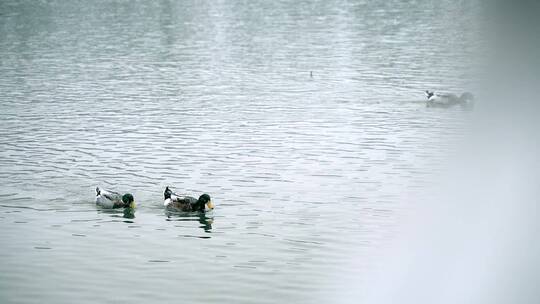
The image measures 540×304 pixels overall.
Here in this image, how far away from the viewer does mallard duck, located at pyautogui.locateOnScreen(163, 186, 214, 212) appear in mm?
23500

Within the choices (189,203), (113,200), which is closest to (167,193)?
(189,203)

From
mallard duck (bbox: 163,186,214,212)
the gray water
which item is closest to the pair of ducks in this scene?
mallard duck (bbox: 163,186,214,212)

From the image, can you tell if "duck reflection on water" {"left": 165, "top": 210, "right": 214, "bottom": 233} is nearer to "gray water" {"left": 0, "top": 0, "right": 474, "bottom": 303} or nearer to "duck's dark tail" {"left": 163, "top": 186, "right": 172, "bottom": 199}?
"gray water" {"left": 0, "top": 0, "right": 474, "bottom": 303}

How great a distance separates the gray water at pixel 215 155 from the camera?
1878 centimetres

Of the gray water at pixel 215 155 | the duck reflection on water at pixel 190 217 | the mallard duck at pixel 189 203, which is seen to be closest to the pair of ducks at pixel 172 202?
the mallard duck at pixel 189 203

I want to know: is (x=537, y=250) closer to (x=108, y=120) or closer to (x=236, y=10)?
(x=108, y=120)

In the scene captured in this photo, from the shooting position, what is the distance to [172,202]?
78.0 feet

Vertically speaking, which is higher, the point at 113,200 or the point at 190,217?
the point at 113,200

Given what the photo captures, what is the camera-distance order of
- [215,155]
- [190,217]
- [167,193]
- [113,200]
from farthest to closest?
[215,155]
[167,193]
[113,200]
[190,217]

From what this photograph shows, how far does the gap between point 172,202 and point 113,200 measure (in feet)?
5.53

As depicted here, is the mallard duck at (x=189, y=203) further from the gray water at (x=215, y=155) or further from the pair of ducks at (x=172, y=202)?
the gray water at (x=215, y=155)

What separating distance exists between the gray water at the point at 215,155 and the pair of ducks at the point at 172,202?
317mm

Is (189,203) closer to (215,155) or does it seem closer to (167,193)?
(167,193)

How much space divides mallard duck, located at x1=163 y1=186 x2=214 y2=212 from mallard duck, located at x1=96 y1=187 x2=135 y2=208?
107 cm
